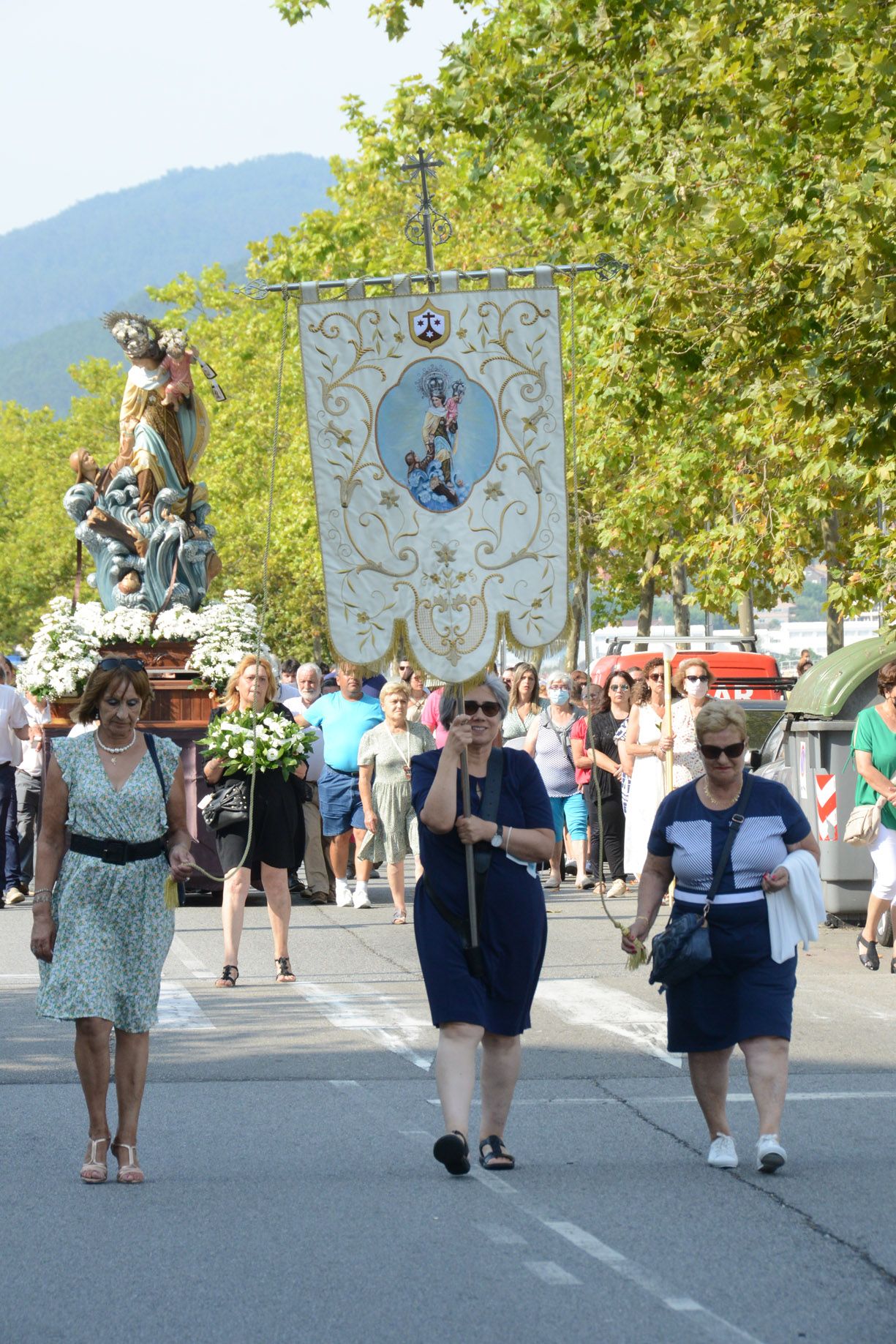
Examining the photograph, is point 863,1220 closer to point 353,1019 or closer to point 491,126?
point 353,1019

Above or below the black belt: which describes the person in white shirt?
below

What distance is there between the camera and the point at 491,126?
16.7 m

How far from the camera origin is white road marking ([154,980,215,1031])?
10.4 m

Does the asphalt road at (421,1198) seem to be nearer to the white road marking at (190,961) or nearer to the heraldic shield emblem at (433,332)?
the white road marking at (190,961)

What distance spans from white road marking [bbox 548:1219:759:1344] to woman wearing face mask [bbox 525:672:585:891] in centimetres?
1118

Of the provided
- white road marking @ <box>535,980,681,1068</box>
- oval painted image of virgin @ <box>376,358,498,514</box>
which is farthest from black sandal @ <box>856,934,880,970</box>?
oval painted image of virgin @ <box>376,358,498,514</box>

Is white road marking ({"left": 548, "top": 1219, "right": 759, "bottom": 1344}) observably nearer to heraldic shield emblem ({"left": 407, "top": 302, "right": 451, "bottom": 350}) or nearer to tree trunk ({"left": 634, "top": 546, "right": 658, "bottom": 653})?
heraldic shield emblem ({"left": 407, "top": 302, "right": 451, "bottom": 350})

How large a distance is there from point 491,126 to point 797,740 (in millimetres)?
5765

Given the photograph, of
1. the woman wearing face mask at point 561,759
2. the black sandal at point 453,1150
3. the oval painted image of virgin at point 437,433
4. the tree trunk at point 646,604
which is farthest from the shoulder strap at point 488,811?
the tree trunk at point 646,604

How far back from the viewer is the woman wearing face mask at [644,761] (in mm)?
15828

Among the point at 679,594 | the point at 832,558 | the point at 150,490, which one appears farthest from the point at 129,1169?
the point at 679,594

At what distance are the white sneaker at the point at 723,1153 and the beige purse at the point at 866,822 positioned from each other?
533 centimetres

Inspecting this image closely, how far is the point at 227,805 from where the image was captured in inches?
490

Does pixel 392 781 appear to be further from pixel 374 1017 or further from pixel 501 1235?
pixel 501 1235
